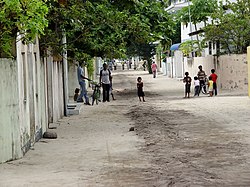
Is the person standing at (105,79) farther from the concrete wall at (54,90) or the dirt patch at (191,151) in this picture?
the dirt patch at (191,151)

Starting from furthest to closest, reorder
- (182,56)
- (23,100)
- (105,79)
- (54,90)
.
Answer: (182,56) < (105,79) < (54,90) < (23,100)

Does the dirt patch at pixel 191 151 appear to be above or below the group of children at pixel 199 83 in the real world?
below

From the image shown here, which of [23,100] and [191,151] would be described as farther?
[23,100]

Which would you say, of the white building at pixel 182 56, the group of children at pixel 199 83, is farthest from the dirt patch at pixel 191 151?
the white building at pixel 182 56

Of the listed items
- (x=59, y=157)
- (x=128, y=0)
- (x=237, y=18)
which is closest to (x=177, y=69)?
(x=237, y=18)

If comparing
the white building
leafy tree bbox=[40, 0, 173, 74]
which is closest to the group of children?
leafy tree bbox=[40, 0, 173, 74]

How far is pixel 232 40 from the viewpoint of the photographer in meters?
35.9

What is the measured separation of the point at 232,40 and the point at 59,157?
79.7 feet

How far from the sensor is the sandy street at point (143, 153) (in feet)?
33.6

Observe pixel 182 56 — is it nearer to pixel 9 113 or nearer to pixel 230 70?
pixel 230 70

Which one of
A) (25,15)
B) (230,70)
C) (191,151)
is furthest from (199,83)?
(25,15)

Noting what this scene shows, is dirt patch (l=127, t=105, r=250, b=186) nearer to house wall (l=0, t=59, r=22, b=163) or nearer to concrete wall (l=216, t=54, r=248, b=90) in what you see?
house wall (l=0, t=59, r=22, b=163)

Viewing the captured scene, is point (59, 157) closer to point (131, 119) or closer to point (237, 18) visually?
point (131, 119)

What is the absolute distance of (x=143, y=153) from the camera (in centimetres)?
1330
